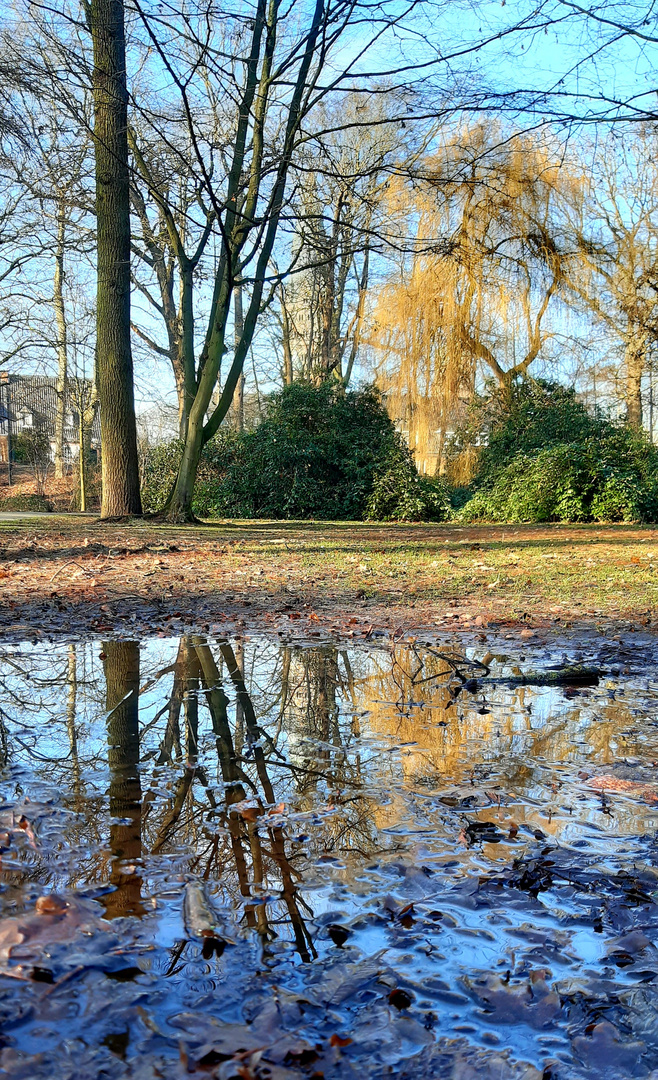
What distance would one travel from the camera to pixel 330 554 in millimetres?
9375

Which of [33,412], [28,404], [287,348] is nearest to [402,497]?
[287,348]

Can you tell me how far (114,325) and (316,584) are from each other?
838 cm

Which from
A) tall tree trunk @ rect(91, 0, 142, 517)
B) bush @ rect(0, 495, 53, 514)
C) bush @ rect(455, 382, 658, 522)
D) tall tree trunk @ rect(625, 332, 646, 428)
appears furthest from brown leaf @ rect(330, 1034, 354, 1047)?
tall tree trunk @ rect(625, 332, 646, 428)

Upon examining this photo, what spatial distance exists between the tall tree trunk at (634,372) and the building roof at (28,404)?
1860 centimetres

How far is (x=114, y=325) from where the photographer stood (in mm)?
13617

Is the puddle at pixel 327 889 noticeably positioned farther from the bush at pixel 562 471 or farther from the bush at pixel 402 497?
the bush at pixel 402 497

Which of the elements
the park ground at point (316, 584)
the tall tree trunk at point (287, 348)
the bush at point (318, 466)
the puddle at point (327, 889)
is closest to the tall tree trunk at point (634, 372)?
the bush at point (318, 466)

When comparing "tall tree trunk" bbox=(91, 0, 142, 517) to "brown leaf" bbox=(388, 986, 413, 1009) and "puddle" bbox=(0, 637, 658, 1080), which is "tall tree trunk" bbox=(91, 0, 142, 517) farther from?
"brown leaf" bbox=(388, 986, 413, 1009)

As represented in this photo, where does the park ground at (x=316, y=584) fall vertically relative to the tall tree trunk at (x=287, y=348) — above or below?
below

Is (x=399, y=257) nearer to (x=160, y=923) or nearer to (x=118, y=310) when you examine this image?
(x=118, y=310)

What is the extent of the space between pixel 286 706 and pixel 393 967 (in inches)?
75.9

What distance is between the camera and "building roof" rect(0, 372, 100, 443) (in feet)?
105

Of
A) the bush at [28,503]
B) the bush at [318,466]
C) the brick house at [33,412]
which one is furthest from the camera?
the brick house at [33,412]

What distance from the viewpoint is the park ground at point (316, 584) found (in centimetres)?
538
